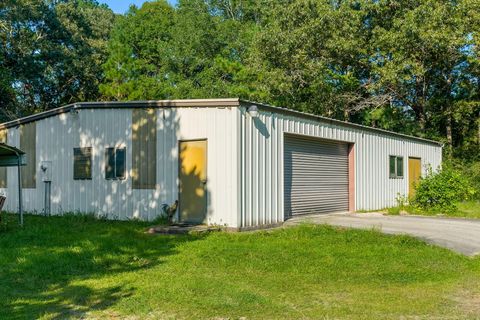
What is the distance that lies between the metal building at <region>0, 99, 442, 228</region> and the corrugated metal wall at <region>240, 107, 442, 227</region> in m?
0.03

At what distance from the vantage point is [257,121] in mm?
12414

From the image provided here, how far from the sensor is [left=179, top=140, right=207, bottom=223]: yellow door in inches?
488

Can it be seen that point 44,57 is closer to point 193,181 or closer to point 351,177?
point 351,177

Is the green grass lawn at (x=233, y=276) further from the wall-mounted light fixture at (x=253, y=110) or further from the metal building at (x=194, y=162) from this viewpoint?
the wall-mounted light fixture at (x=253, y=110)

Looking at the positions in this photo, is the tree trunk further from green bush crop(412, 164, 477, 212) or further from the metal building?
the metal building

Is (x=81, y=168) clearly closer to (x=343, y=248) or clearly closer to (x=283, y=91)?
(x=343, y=248)

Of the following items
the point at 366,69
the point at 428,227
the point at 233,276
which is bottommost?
the point at 233,276

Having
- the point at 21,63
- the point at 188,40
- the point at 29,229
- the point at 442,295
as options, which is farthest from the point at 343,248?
the point at 188,40

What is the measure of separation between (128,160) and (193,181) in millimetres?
2388

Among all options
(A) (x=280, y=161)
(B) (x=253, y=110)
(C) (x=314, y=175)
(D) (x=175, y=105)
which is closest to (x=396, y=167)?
(C) (x=314, y=175)

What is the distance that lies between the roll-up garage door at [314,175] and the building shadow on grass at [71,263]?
13.8 feet

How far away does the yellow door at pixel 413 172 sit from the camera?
21.2 meters

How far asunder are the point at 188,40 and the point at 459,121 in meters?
20.3

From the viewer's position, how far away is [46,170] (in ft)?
50.1
